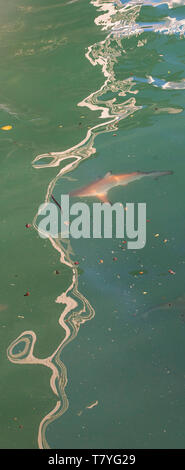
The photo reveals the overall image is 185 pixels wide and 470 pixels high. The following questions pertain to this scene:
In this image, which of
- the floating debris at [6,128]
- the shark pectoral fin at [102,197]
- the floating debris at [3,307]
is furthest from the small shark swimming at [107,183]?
the floating debris at [6,128]

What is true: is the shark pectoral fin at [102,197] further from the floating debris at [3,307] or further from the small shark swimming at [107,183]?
the floating debris at [3,307]

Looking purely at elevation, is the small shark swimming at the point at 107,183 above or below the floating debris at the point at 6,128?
below

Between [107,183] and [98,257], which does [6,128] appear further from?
[98,257]

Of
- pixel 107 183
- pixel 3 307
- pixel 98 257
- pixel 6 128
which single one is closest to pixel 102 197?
pixel 107 183

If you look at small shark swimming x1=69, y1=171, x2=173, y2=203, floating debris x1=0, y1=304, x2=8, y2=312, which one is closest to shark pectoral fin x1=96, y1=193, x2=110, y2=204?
small shark swimming x1=69, y1=171, x2=173, y2=203
